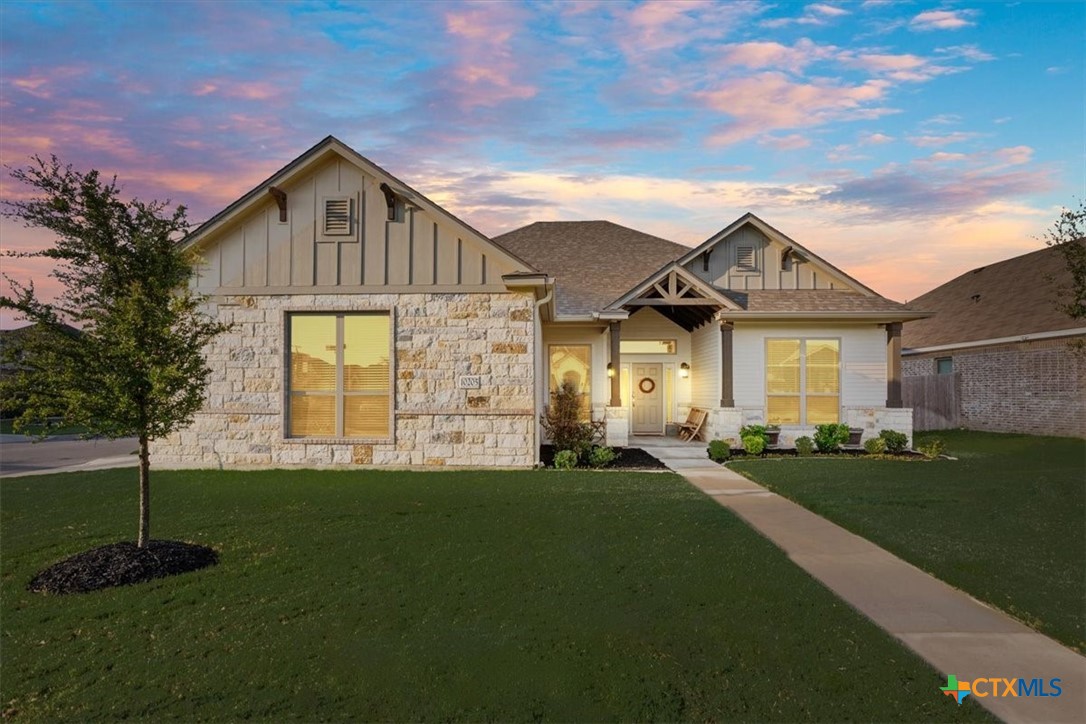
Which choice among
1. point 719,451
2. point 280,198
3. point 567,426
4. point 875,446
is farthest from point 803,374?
point 280,198

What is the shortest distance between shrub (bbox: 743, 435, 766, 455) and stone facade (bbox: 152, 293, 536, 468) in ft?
18.6

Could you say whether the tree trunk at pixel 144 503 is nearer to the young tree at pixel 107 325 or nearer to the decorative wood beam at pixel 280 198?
the young tree at pixel 107 325

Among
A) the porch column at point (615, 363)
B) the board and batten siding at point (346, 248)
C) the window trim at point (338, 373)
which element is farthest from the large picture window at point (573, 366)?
the window trim at point (338, 373)

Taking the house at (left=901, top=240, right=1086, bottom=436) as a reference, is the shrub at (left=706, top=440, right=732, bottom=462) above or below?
below

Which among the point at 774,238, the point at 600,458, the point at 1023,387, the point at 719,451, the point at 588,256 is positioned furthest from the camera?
the point at 588,256

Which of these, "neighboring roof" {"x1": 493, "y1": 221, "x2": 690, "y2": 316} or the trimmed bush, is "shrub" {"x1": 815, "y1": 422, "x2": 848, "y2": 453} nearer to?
the trimmed bush

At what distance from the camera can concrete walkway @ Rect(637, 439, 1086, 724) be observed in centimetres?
364

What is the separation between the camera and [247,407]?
41.2ft

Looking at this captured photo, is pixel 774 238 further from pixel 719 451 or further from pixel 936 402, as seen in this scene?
pixel 936 402

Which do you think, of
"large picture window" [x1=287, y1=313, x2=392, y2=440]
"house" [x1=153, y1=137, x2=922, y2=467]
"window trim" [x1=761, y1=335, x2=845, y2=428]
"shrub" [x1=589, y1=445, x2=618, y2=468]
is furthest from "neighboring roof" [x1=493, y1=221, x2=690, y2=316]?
"large picture window" [x1=287, y1=313, x2=392, y2=440]

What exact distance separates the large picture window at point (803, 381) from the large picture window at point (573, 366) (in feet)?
15.9

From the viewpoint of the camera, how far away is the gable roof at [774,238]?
682 inches

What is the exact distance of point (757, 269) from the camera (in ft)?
58.3

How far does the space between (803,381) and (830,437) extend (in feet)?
5.93
